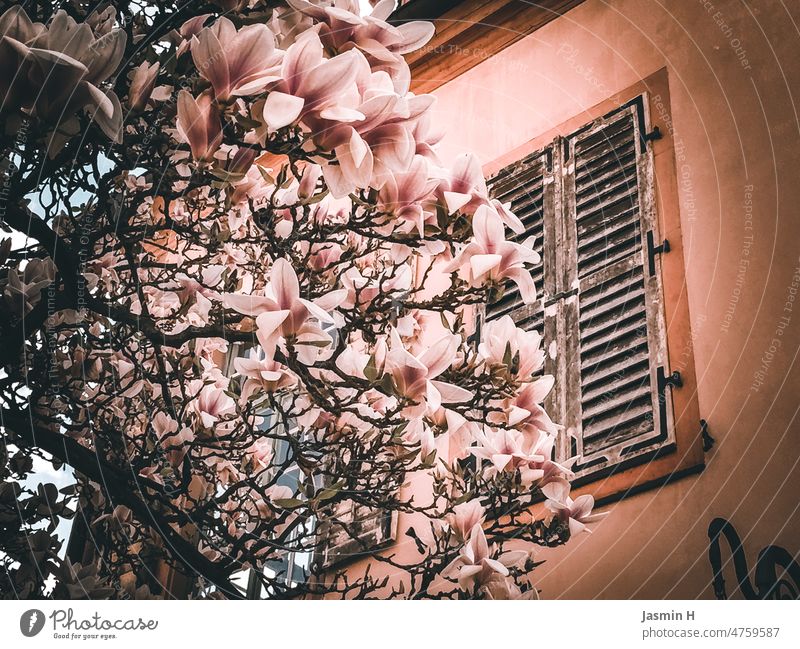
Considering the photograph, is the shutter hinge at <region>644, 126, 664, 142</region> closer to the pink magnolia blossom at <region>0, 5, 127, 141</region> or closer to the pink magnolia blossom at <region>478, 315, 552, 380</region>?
the pink magnolia blossom at <region>478, 315, 552, 380</region>

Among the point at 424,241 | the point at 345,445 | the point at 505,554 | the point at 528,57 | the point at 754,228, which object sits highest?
the point at 528,57

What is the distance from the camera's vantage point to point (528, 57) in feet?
16.4

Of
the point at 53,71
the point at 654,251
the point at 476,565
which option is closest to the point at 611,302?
the point at 654,251

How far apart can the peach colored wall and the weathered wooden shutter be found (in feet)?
0.53

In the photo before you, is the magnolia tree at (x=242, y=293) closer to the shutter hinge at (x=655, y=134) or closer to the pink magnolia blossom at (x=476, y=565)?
the pink magnolia blossom at (x=476, y=565)

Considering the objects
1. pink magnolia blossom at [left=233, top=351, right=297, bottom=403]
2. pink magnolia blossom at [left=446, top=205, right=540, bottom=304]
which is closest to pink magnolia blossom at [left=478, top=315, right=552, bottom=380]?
pink magnolia blossom at [left=446, top=205, right=540, bottom=304]

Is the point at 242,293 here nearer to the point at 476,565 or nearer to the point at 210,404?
the point at 210,404

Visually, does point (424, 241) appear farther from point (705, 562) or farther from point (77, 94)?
point (705, 562)

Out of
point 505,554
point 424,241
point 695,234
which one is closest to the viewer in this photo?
point 424,241

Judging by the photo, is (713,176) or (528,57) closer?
(713,176)

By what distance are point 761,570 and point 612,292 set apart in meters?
1.39

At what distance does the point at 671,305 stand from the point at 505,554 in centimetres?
149

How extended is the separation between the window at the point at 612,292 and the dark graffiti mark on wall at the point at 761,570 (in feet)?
0.99

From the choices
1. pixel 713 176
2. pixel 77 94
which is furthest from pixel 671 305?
pixel 77 94
